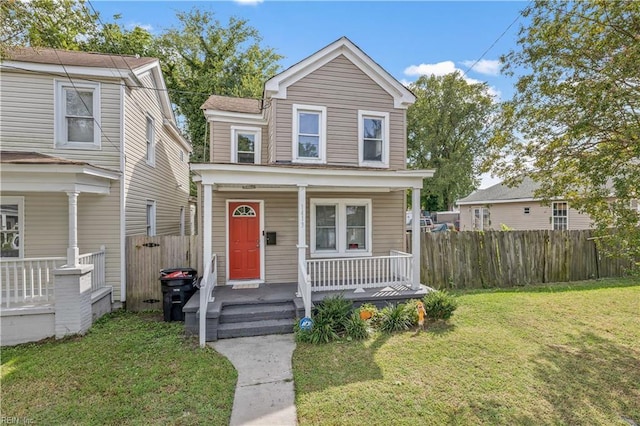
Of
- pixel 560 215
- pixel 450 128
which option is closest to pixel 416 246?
pixel 560 215

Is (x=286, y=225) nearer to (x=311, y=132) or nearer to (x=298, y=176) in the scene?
(x=298, y=176)

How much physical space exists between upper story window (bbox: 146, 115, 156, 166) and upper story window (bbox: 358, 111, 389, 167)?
7.12 meters

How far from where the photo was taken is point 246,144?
1012cm

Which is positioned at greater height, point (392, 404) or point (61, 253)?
point (61, 253)

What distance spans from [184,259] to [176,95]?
1721 cm

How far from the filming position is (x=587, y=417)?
3.68 m

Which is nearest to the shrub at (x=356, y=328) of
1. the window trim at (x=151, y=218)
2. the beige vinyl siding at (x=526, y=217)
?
the window trim at (x=151, y=218)

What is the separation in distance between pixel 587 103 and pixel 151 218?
11.7m

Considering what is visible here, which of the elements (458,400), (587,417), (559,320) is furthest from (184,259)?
(559,320)

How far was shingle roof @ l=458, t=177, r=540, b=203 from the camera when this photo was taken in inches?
742

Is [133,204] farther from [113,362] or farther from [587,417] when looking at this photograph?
[587,417]

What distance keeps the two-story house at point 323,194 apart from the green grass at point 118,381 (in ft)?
8.05

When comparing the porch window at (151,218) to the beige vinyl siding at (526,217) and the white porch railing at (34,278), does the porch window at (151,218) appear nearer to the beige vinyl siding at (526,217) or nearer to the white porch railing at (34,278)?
the white porch railing at (34,278)

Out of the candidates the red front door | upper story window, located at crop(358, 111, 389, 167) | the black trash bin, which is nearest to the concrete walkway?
the black trash bin
